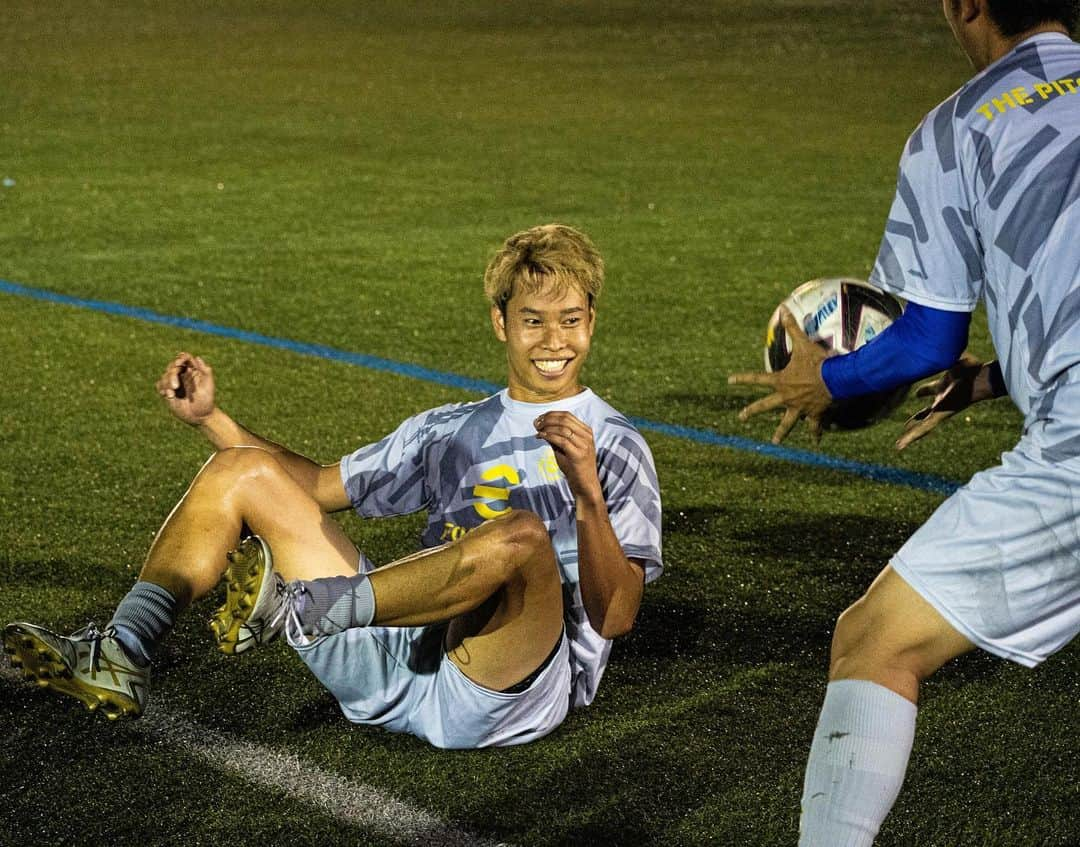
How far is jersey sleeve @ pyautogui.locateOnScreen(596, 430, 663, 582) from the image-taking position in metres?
3.63

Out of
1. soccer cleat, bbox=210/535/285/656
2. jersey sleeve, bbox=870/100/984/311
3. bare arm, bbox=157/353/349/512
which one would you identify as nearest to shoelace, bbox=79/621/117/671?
soccer cleat, bbox=210/535/285/656

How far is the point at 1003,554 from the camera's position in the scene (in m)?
2.74

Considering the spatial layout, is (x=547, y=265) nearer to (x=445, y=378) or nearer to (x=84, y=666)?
(x=84, y=666)

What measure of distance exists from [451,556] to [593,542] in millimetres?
291

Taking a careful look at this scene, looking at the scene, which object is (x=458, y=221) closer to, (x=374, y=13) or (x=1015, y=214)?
(x=1015, y=214)

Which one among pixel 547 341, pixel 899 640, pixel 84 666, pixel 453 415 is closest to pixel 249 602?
pixel 84 666

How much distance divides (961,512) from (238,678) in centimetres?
202

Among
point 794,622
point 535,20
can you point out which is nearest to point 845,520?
point 794,622

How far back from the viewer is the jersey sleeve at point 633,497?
3633mm

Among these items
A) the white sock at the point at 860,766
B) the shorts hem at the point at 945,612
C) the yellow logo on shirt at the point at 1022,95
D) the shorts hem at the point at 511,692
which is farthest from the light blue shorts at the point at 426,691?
the yellow logo on shirt at the point at 1022,95

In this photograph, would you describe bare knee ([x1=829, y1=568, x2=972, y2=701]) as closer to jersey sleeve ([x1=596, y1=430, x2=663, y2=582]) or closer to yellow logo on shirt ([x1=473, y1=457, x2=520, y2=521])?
jersey sleeve ([x1=596, y1=430, x2=663, y2=582])

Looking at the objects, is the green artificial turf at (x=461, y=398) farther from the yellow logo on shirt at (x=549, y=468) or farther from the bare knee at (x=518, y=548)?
the yellow logo on shirt at (x=549, y=468)

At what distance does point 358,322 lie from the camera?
27.2 feet

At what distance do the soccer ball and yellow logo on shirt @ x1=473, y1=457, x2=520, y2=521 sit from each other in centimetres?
65
